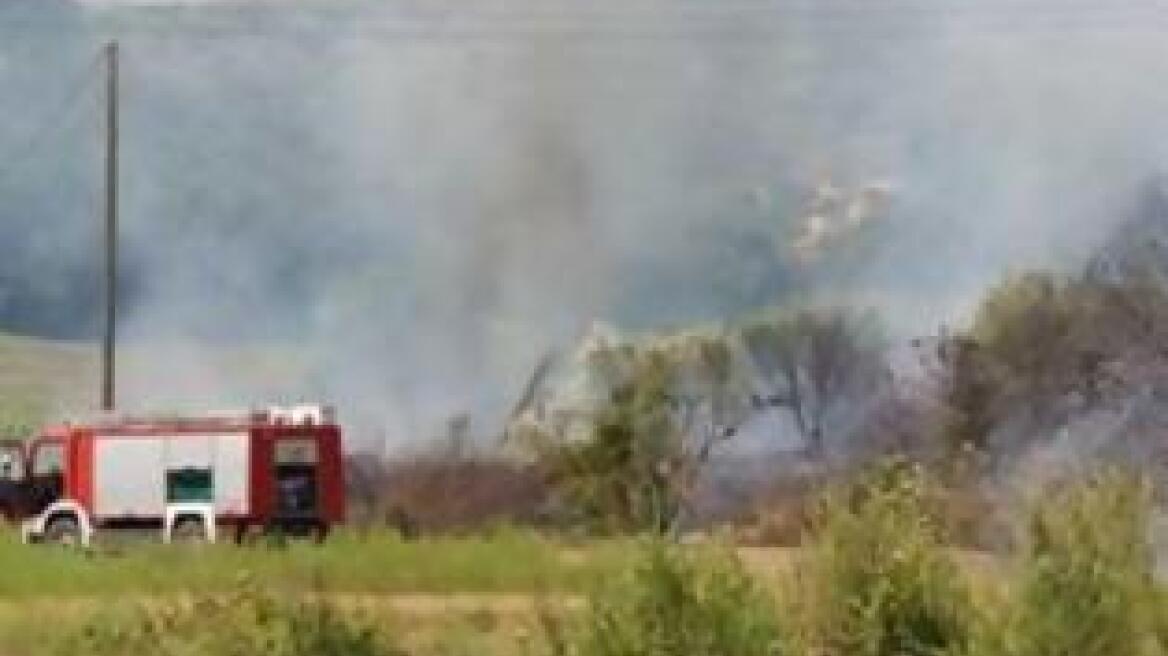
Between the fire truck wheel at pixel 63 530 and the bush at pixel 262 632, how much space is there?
22.3m

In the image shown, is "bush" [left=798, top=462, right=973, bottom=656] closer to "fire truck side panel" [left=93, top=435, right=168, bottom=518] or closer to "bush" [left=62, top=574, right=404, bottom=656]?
"bush" [left=62, top=574, right=404, bottom=656]

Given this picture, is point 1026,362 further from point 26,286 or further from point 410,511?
point 26,286

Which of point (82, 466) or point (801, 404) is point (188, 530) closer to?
point (82, 466)

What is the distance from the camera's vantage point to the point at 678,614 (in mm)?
10586

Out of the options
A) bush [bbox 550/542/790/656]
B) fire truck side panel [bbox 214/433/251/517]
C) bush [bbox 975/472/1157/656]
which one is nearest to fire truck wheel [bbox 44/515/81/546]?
fire truck side panel [bbox 214/433/251/517]

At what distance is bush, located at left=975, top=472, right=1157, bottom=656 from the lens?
34.0 ft

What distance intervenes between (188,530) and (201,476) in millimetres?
772

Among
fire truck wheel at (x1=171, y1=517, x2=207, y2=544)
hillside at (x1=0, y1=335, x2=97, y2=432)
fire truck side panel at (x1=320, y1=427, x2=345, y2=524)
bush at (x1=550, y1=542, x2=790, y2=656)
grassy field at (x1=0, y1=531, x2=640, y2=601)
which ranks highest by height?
hillside at (x1=0, y1=335, x2=97, y2=432)

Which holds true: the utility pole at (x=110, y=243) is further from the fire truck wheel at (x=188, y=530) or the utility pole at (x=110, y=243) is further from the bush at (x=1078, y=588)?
the bush at (x=1078, y=588)

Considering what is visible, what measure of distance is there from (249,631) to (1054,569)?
118 inches

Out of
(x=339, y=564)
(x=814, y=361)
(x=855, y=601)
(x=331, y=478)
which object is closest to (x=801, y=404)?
(x=814, y=361)

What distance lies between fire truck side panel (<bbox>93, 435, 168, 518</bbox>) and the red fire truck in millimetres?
12

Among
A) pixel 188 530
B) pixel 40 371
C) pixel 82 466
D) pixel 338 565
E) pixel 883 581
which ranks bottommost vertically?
pixel 883 581

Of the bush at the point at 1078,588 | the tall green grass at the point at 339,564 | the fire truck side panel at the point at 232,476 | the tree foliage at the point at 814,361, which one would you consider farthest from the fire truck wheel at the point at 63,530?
the bush at the point at 1078,588
